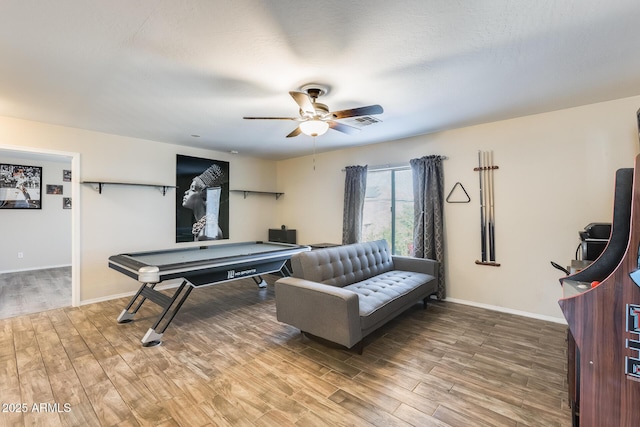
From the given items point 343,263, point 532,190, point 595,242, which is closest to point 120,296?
point 343,263

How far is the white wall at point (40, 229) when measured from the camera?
5785mm

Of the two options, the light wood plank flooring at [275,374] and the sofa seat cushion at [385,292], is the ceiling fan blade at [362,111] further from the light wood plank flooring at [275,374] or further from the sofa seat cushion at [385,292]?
the light wood plank flooring at [275,374]

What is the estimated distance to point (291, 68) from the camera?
2.28 m

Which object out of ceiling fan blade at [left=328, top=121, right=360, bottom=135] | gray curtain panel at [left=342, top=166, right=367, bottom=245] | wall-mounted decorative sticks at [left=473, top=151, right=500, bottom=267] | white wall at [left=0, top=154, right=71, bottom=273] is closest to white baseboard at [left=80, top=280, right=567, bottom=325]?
wall-mounted decorative sticks at [left=473, top=151, right=500, bottom=267]

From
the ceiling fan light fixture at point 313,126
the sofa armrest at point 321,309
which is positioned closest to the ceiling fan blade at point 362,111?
the ceiling fan light fixture at point 313,126

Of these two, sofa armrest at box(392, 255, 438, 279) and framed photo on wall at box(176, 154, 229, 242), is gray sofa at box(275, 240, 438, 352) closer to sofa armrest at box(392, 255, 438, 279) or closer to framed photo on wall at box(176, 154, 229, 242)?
sofa armrest at box(392, 255, 438, 279)

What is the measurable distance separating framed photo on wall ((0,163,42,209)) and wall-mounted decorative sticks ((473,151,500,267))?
861cm

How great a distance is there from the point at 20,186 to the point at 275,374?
23.7ft

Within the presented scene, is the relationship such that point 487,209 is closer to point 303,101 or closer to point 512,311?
point 512,311

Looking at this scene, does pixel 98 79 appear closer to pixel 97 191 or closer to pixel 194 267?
pixel 194 267

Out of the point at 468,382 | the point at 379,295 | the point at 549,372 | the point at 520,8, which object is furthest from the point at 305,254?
the point at 520,8

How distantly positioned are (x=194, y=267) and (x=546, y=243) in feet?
13.2

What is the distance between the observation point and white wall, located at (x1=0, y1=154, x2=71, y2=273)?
5.79 metres

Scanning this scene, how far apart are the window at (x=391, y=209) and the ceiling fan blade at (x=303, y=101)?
258 centimetres
